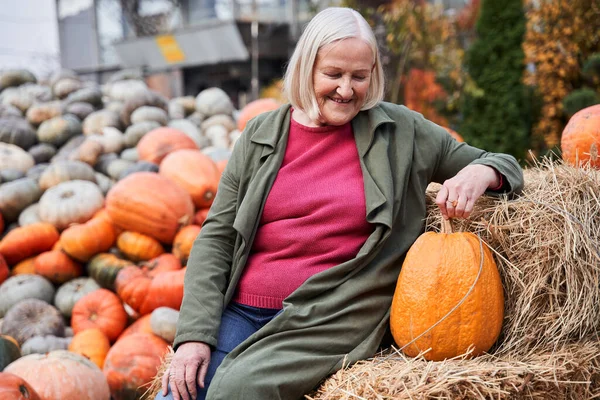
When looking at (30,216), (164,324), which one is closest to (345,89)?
(164,324)

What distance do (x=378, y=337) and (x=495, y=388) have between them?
1.44 feet

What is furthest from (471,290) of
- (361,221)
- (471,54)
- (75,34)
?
(75,34)

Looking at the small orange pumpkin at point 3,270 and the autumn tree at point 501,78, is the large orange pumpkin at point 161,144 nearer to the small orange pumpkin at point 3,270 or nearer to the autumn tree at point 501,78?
the small orange pumpkin at point 3,270

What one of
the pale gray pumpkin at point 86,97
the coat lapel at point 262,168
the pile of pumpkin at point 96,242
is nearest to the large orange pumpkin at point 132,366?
the pile of pumpkin at point 96,242

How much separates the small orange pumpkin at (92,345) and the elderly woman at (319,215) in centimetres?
178

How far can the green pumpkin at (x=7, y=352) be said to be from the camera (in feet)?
10.6

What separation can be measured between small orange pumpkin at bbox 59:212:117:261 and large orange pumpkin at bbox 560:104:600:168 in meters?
3.14

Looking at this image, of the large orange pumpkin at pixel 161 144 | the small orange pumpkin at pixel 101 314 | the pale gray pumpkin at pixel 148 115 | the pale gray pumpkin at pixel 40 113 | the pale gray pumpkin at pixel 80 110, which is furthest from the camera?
the pale gray pumpkin at pixel 80 110

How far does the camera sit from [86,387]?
2.95m

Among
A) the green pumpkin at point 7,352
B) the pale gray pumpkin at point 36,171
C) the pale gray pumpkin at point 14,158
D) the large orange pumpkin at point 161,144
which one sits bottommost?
the green pumpkin at point 7,352

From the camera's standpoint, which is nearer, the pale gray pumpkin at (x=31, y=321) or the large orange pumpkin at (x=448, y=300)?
the large orange pumpkin at (x=448, y=300)

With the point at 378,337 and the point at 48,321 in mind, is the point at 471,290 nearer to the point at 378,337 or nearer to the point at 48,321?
the point at 378,337

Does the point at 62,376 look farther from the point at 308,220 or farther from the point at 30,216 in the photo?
the point at 30,216

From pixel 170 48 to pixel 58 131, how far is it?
34.8 ft
